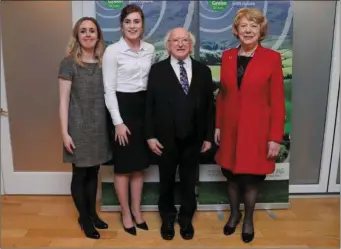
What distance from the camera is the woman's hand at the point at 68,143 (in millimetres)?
2144

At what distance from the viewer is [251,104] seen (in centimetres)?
211

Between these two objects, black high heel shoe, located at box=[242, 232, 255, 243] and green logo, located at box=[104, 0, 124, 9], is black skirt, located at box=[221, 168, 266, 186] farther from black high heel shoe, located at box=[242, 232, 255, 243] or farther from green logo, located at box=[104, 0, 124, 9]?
green logo, located at box=[104, 0, 124, 9]

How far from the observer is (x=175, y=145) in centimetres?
221

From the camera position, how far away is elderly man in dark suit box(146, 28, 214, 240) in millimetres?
2129

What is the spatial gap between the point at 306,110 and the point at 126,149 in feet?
5.08

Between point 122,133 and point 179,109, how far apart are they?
0.37 m

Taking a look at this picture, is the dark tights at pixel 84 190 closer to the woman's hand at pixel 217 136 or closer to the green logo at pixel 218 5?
the woman's hand at pixel 217 136

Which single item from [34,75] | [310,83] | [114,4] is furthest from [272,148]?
[34,75]

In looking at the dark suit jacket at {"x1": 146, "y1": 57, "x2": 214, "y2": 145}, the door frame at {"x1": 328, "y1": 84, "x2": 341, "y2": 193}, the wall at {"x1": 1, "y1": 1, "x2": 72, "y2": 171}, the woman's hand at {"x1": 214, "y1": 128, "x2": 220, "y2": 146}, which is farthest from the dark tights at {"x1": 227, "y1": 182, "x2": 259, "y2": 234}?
the wall at {"x1": 1, "y1": 1, "x2": 72, "y2": 171}

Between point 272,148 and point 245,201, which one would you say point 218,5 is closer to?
point 272,148

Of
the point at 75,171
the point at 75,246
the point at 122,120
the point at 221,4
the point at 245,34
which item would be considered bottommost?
the point at 75,246

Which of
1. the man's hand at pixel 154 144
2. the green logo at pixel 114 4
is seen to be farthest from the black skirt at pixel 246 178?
the green logo at pixel 114 4

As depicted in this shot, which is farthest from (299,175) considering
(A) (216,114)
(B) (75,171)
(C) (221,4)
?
(B) (75,171)

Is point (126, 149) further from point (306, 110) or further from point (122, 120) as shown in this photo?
point (306, 110)
